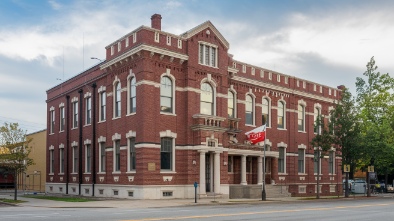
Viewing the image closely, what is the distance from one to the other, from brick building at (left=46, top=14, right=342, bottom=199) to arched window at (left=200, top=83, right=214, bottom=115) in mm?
81

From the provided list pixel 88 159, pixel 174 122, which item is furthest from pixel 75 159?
pixel 174 122

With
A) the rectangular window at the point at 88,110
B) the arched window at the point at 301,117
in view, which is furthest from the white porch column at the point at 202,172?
the arched window at the point at 301,117

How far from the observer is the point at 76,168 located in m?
43.3

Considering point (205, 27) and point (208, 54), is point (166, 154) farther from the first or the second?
point (205, 27)

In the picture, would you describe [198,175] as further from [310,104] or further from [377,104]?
[377,104]

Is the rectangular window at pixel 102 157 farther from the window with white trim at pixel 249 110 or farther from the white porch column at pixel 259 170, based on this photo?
the white porch column at pixel 259 170

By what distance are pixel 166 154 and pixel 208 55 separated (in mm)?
8293

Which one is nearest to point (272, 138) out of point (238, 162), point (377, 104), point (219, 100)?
point (238, 162)

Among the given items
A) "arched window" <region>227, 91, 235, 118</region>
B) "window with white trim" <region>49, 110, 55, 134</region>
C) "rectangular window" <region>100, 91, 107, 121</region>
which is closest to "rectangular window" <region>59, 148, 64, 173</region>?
"window with white trim" <region>49, 110, 55, 134</region>

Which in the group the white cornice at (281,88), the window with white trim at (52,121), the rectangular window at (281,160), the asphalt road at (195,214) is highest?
the white cornice at (281,88)

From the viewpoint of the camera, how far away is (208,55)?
37188mm

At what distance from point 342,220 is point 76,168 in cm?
2957

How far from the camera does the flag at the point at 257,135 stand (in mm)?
37572

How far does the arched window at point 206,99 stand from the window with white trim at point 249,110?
5.95m
